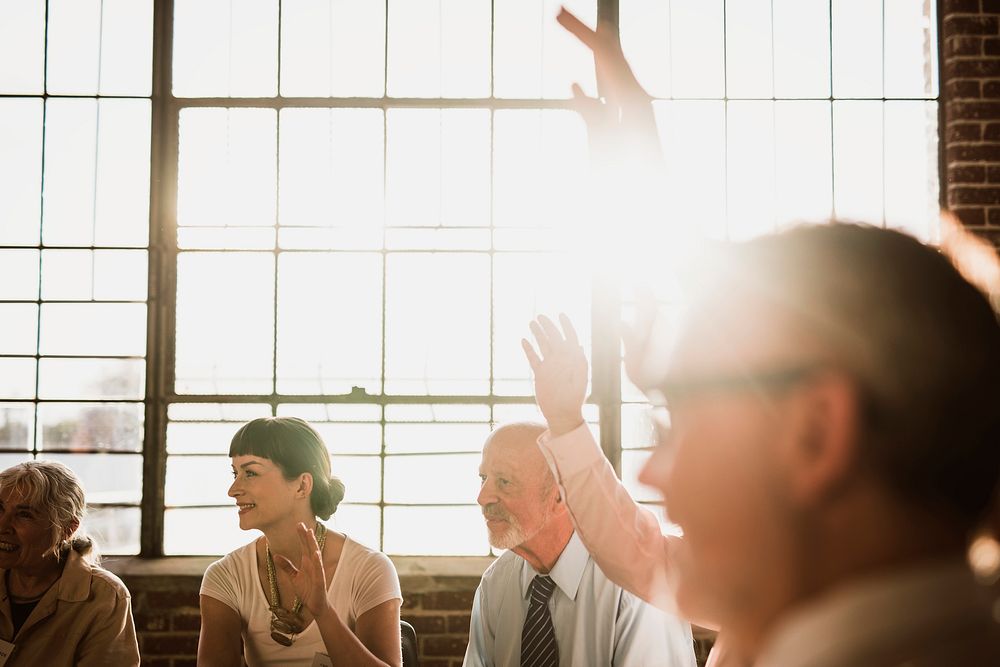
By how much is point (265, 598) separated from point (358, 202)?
2.11 metres

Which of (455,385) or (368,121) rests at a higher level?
(368,121)

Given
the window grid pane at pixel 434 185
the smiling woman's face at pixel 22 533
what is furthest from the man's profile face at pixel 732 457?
the window grid pane at pixel 434 185

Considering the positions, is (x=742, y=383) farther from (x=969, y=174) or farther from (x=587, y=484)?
(x=969, y=174)

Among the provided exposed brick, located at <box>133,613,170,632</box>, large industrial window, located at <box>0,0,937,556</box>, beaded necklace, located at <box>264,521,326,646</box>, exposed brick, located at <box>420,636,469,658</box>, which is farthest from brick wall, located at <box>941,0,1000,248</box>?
exposed brick, located at <box>133,613,170,632</box>

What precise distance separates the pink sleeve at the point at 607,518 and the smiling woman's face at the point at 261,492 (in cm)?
166

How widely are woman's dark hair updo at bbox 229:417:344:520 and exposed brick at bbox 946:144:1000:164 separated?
321 cm

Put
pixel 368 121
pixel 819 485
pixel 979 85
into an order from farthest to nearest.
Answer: pixel 368 121 < pixel 979 85 < pixel 819 485

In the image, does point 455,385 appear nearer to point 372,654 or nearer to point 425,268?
point 425,268

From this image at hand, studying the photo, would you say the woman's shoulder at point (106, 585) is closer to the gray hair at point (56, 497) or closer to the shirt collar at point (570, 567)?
the gray hair at point (56, 497)

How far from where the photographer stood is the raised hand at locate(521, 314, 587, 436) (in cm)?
136

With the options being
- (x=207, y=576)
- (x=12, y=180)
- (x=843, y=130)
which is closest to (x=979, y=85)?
(x=843, y=130)

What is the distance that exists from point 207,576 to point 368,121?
2410 millimetres

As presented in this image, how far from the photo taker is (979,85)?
3994 mm

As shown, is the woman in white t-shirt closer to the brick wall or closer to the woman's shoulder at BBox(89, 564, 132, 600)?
the woman's shoulder at BBox(89, 564, 132, 600)
